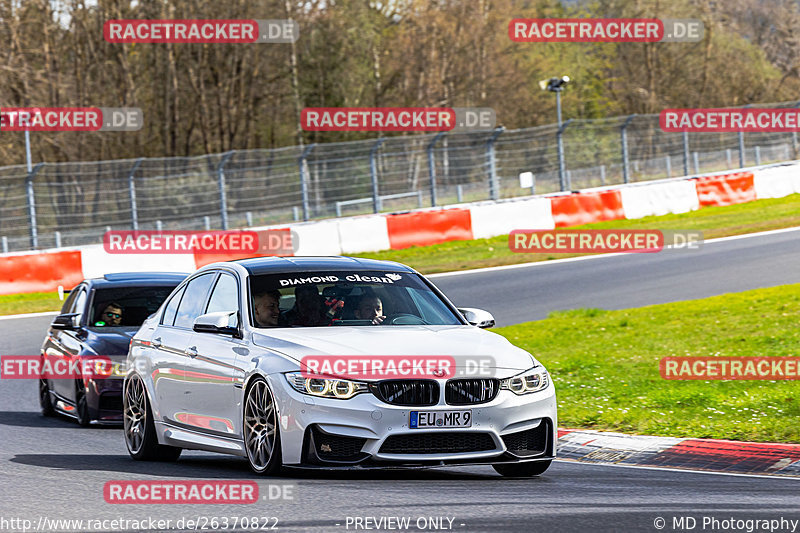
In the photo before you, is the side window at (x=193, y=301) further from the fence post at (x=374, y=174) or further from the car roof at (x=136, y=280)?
the fence post at (x=374, y=174)

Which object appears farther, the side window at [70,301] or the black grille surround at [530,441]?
the side window at [70,301]

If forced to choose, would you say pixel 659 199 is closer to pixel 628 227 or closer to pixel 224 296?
pixel 628 227

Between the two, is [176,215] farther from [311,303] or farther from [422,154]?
[311,303]

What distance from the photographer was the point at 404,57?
59.5 m

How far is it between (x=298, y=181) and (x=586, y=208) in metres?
6.80

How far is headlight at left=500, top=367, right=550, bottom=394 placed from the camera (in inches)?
316

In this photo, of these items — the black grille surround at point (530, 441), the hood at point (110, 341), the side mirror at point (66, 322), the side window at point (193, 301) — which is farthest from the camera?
the side mirror at point (66, 322)

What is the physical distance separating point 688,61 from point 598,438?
63.4 m

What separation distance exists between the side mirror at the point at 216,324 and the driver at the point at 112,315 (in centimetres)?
472

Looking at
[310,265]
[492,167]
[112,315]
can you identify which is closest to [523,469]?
[310,265]

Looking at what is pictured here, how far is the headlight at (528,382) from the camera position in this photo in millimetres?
8023

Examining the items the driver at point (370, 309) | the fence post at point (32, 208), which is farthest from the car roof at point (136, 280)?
the fence post at point (32, 208)

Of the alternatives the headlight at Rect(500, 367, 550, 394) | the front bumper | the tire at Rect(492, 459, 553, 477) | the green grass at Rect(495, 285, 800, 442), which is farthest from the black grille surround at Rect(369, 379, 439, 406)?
the green grass at Rect(495, 285, 800, 442)

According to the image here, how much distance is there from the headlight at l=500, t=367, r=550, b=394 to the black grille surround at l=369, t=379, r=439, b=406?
1.61 feet
